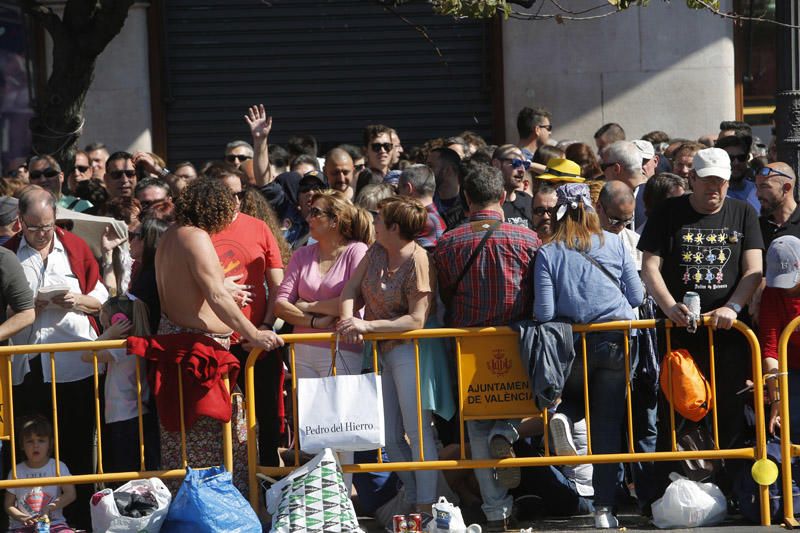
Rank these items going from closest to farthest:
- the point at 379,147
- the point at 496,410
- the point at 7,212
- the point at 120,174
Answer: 1. the point at 496,410
2. the point at 7,212
3. the point at 120,174
4. the point at 379,147

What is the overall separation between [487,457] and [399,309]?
102 centimetres

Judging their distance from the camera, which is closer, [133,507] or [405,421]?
[133,507]

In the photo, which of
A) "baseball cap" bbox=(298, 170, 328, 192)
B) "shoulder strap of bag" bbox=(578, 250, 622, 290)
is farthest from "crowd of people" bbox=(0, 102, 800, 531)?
"baseball cap" bbox=(298, 170, 328, 192)

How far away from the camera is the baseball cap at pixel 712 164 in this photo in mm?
7840

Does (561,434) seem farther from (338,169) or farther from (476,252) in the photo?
(338,169)

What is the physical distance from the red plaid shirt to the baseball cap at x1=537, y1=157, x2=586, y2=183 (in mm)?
1396

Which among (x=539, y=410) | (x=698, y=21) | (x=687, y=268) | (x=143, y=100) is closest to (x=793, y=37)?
(x=687, y=268)

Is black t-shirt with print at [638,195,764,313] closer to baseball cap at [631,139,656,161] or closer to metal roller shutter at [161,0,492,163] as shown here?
baseball cap at [631,139,656,161]

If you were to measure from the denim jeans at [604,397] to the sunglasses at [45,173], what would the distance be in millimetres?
4949

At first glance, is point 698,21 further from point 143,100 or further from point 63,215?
point 63,215

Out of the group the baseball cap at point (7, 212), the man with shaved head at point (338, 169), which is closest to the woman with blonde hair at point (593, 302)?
the man with shaved head at point (338, 169)

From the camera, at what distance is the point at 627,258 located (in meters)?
7.78

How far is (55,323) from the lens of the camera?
835cm

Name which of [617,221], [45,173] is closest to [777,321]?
[617,221]
